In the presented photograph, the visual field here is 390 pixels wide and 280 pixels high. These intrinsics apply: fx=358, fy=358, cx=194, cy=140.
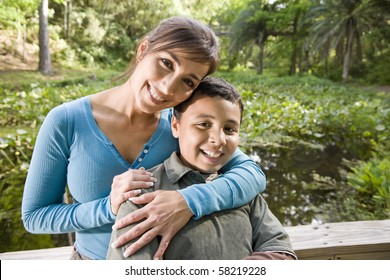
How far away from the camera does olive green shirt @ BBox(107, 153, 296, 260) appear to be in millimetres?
610

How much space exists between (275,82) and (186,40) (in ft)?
3.32

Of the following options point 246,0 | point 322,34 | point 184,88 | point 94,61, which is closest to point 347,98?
point 322,34

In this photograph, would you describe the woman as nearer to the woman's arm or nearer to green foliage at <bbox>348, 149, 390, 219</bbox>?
the woman's arm

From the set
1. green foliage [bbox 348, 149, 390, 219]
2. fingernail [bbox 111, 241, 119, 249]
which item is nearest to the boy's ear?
fingernail [bbox 111, 241, 119, 249]

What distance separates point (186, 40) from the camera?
60 cm

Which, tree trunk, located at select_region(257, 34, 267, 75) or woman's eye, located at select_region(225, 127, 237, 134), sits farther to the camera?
tree trunk, located at select_region(257, 34, 267, 75)

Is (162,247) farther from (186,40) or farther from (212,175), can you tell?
(186,40)

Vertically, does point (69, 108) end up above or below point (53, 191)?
above

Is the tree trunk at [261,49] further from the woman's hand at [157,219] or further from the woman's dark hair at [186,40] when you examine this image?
the woman's hand at [157,219]

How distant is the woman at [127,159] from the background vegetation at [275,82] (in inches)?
19.1

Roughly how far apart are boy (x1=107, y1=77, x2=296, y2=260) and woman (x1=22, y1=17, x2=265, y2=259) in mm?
30

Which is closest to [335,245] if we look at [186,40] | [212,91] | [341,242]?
[341,242]

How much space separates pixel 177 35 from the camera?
607 millimetres

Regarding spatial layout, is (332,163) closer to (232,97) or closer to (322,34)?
(322,34)
